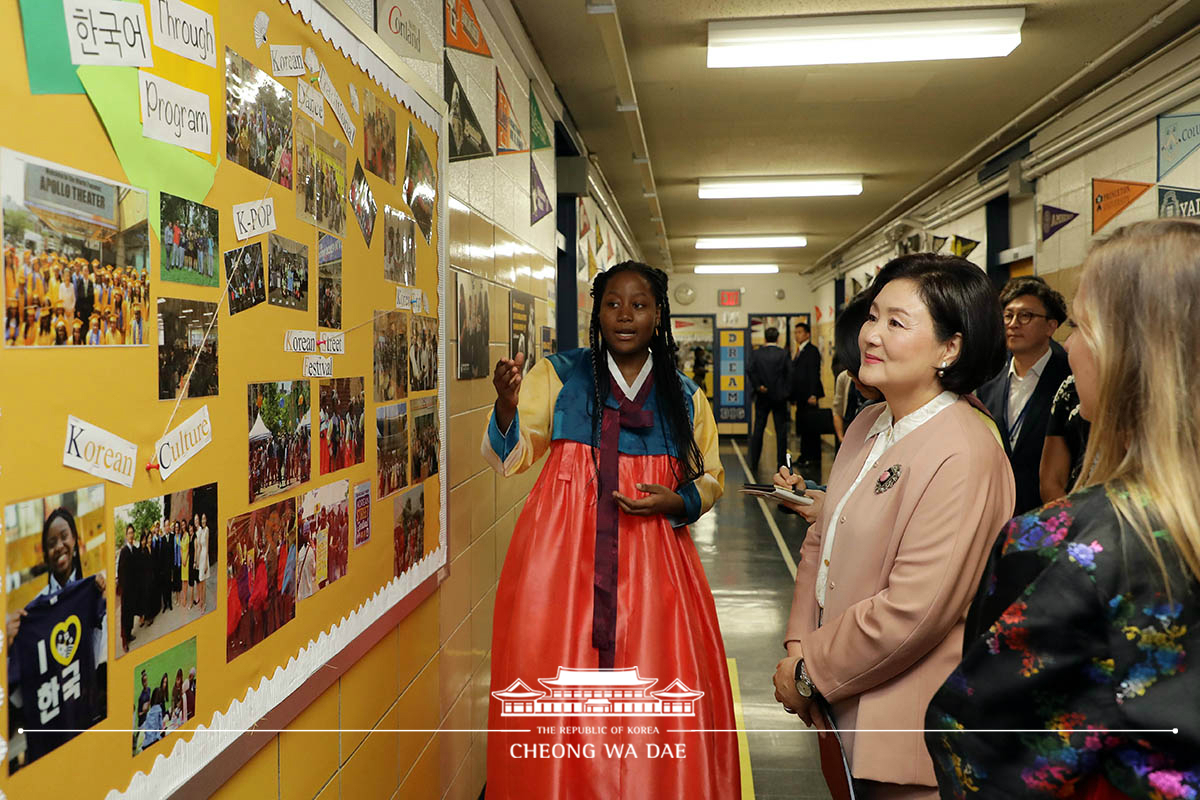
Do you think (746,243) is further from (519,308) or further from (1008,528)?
(1008,528)

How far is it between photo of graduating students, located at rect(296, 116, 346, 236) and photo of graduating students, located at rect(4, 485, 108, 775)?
0.65 metres

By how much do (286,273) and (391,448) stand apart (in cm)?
58

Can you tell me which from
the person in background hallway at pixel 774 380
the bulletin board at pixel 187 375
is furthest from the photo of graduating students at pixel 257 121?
the person in background hallway at pixel 774 380

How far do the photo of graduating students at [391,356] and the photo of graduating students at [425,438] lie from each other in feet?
0.35

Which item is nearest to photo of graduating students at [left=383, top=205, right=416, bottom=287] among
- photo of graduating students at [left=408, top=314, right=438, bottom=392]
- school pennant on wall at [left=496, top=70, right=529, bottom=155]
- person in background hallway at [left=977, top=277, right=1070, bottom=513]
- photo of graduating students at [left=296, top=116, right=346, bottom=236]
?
photo of graduating students at [left=408, top=314, right=438, bottom=392]

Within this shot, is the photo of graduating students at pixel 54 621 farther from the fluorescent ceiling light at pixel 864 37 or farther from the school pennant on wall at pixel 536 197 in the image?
the fluorescent ceiling light at pixel 864 37

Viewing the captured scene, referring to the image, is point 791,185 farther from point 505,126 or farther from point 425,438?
point 425,438

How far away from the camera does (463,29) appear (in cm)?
247

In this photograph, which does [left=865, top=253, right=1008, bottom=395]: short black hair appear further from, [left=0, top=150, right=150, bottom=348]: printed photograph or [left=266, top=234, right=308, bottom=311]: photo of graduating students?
[left=0, top=150, right=150, bottom=348]: printed photograph

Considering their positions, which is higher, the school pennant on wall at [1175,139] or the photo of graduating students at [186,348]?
the school pennant on wall at [1175,139]

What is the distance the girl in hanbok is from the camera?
1.75 m

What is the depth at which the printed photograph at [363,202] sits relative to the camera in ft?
4.95

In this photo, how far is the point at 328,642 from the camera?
1.42m

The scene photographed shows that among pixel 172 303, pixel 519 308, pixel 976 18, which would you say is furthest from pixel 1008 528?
pixel 976 18
